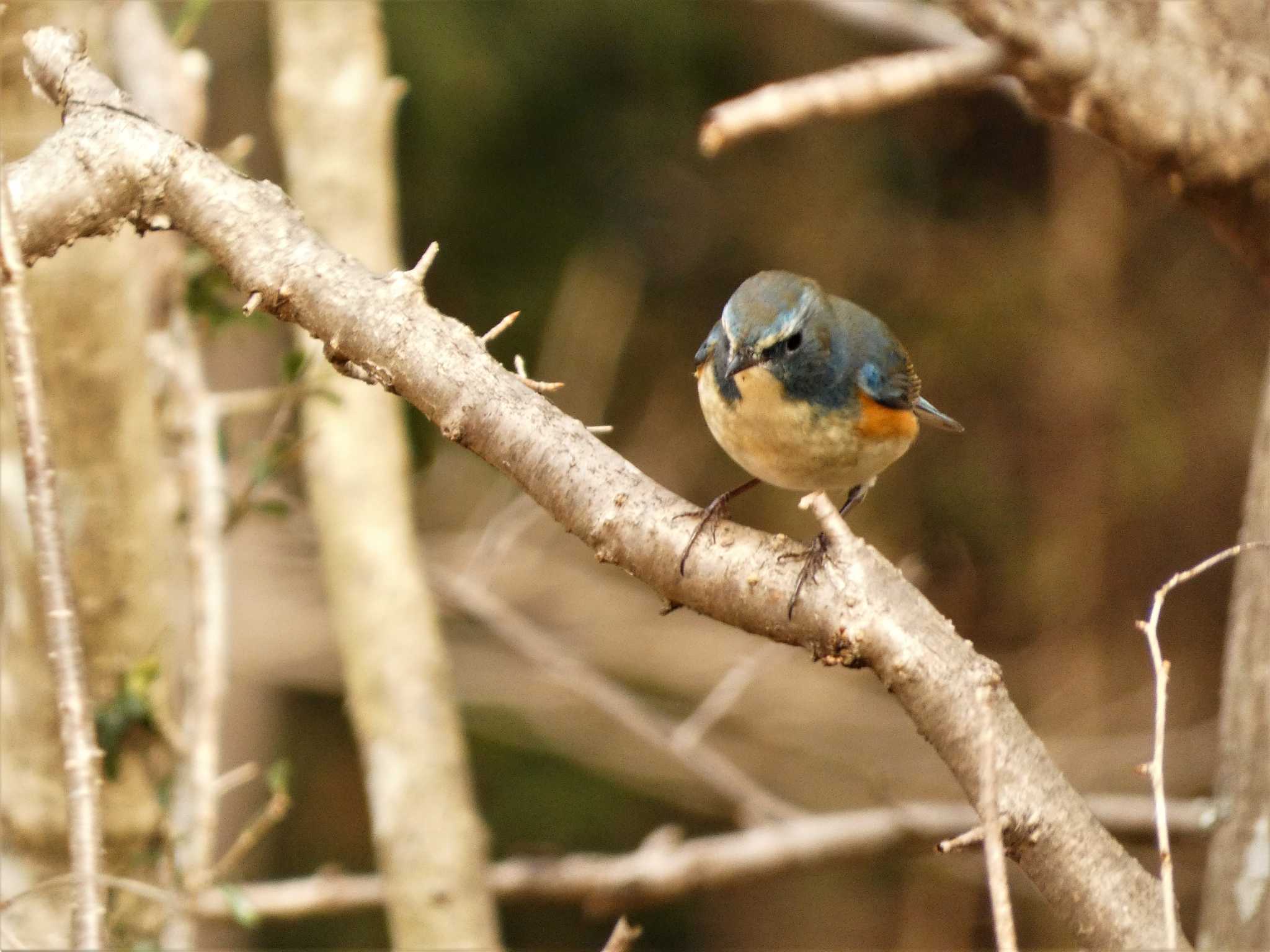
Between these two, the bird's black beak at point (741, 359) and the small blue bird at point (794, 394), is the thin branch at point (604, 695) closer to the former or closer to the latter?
the small blue bird at point (794, 394)

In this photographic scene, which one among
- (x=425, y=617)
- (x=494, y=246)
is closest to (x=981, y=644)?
(x=494, y=246)

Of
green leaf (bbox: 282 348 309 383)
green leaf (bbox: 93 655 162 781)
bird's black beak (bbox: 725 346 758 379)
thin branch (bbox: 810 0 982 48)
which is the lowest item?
green leaf (bbox: 93 655 162 781)

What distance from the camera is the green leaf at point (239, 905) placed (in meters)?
2.74

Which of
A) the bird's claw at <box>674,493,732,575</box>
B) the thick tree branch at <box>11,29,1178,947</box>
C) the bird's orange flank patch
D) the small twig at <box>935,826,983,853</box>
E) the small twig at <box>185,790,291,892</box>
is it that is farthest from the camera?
the bird's orange flank patch

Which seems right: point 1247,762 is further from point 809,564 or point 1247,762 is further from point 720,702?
point 720,702

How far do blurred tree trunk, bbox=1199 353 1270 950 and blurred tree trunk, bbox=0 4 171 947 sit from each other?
2.14 meters

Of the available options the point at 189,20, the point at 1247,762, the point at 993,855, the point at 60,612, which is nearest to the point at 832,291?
the point at 189,20

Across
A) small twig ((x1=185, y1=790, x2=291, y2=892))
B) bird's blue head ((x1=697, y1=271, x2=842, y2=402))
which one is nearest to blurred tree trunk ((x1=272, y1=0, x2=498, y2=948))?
small twig ((x1=185, y1=790, x2=291, y2=892))

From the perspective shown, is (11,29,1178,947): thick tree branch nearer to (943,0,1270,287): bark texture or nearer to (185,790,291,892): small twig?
(185,790,291,892): small twig

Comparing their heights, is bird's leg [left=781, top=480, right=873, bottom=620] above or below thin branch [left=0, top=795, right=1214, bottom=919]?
below

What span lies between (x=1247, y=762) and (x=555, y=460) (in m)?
1.54

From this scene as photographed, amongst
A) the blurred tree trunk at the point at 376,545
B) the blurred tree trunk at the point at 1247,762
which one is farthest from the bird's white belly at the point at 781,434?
the blurred tree trunk at the point at 376,545

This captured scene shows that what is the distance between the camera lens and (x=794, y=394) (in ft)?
9.02

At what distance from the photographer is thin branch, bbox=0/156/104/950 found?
1.18 meters
